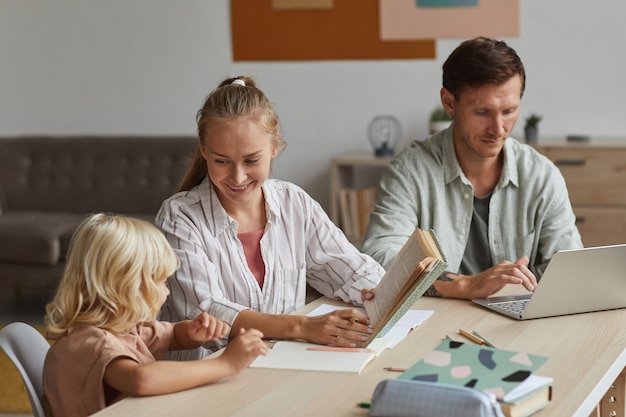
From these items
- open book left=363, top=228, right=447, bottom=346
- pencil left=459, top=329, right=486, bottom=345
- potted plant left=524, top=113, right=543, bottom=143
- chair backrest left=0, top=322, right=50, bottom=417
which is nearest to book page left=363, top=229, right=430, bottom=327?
open book left=363, top=228, right=447, bottom=346

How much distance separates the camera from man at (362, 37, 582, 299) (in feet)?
9.03

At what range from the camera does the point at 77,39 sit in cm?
634

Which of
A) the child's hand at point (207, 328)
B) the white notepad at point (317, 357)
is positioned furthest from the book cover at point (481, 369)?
the child's hand at point (207, 328)

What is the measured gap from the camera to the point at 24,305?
5.49 meters

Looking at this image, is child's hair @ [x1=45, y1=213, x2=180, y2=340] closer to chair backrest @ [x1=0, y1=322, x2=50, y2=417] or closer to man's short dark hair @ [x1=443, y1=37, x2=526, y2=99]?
chair backrest @ [x1=0, y1=322, x2=50, y2=417]

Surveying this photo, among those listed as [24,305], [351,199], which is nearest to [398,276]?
[351,199]

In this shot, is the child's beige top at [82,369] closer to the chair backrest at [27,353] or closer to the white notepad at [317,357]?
the chair backrest at [27,353]

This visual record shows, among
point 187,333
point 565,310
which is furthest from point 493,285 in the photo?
point 187,333

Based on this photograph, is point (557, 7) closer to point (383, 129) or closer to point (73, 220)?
point (383, 129)

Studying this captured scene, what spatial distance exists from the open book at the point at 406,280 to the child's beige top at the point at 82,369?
0.49 metres

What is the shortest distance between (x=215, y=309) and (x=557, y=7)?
3671 mm

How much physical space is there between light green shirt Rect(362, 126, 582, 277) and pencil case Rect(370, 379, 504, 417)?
125 cm

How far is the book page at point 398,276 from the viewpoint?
200 centimetres

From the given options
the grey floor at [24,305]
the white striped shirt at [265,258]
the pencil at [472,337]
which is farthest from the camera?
the grey floor at [24,305]
